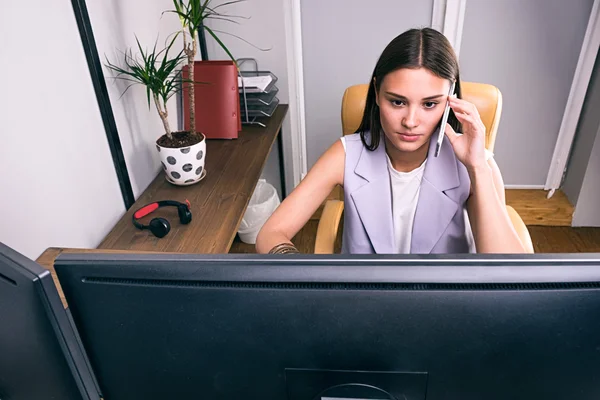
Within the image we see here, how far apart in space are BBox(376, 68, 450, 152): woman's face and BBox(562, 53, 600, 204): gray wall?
1.56 meters

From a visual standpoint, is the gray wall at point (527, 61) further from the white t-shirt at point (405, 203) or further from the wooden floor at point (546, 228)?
the white t-shirt at point (405, 203)

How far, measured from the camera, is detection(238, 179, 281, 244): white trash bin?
2330 mm

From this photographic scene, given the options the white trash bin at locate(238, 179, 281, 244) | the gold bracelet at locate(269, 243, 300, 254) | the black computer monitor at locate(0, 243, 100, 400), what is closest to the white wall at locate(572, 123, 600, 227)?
the white trash bin at locate(238, 179, 281, 244)

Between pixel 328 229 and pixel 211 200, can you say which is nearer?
pixel 328 229

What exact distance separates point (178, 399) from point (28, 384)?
0.22 meters

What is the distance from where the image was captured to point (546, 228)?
8.50 ft

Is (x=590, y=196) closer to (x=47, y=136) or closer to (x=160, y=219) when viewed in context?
(x=160, y=219)

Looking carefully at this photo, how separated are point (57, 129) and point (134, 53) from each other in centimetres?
53

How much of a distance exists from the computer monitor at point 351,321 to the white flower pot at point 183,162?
3.49 ft

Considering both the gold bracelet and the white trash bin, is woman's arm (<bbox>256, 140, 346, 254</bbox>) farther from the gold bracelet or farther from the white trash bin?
the white trash bin

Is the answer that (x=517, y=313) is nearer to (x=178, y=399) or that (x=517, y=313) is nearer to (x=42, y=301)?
(x=178, y=399)

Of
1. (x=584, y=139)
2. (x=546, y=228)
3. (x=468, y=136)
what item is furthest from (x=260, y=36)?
(x=546, y=228)

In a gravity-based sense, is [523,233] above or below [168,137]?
below

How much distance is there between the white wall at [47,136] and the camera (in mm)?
1054
